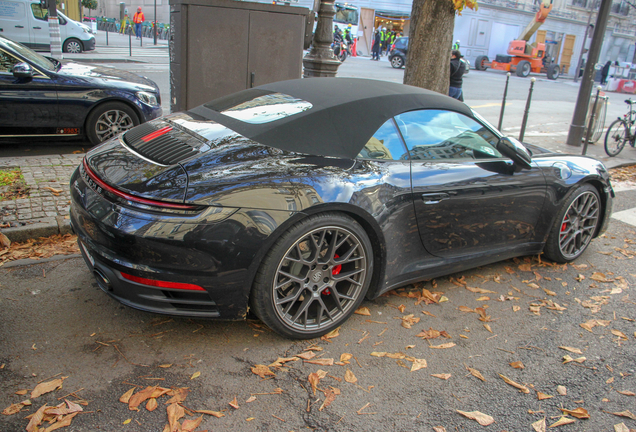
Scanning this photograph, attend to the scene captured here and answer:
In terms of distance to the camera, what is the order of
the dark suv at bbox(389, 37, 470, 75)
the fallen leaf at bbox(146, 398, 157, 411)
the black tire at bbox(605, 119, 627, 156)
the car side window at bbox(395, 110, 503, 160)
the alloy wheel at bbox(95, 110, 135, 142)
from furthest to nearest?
the dark suv at bbox(389, 37, 470, 75), the black tire at bbox(605, 119, 627, 156), the alloy wheel at bbox(95, 110, 135, 142), the car side window at bbox(395, 110, 503, 160), the fallen leaf at bbox(146, 398, 157, 411)

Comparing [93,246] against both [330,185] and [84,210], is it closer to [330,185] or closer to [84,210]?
[84,210]

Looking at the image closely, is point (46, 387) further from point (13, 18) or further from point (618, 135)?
point (13, 18)

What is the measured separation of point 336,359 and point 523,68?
34.6m

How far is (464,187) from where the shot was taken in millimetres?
3480

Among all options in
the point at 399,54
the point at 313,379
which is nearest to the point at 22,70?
the point at 313,379

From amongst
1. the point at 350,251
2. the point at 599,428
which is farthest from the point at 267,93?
the point at 599,428

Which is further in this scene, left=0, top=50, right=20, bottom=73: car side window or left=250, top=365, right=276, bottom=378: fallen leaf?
left=0, top=50, right=20, bottom=73: car side window

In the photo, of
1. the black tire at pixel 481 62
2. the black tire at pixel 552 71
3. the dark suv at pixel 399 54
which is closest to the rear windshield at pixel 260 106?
the dark suv at pixel 399 54

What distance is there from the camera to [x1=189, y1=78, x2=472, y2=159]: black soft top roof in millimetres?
3033

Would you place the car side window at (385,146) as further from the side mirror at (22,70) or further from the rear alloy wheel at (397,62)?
the rear alloy wheel at (397,62)

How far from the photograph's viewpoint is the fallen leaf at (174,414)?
2.28 metres

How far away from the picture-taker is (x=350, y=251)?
3.02 meters

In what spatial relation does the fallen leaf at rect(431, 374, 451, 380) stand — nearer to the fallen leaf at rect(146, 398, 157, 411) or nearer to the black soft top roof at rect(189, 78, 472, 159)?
the black soft top roof at rect(189, 78, 472, 159)

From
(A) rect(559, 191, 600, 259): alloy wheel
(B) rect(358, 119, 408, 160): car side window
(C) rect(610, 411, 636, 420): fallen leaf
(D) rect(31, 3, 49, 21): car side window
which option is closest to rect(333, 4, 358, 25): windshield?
(D) rect(31, 3, 49, 21): car side window
